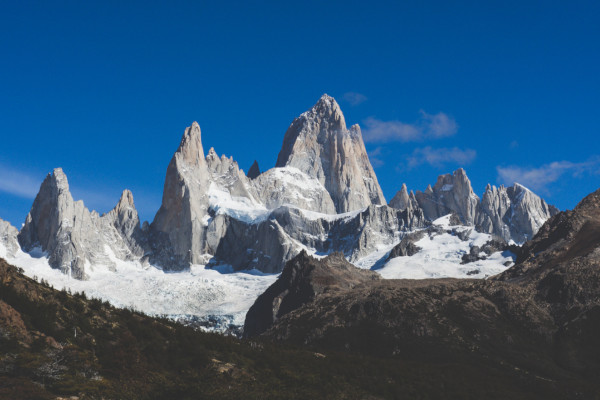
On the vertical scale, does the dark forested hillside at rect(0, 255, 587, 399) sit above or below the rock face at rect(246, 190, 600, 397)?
below

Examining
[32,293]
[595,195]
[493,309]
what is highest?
[595,195]

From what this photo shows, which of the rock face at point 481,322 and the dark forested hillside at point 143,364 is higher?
the rock face at point 481,322

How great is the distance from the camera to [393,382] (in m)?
65.7

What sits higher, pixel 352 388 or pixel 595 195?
pixel 595 195

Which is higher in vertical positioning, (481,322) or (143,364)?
(481,322)

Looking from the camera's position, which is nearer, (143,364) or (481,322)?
(143,364)

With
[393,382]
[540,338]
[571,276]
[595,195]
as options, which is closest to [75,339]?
[393,382]

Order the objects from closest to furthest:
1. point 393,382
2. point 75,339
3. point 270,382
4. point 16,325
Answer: point 16,325 → point 75,339 → point 270,382 → point 393,382

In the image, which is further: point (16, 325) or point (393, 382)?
point (393, 382)

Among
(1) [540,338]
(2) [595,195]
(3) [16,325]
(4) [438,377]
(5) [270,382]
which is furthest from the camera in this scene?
(2) [595,195]

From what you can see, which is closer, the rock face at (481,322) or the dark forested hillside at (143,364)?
the dark forested hillside at (143,364)

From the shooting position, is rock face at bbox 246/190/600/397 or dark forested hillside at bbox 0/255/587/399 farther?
rock face at bbox 246/190/600/397

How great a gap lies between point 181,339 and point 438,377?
2952 centimetres

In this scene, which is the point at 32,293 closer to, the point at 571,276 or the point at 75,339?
the point at 75,339
